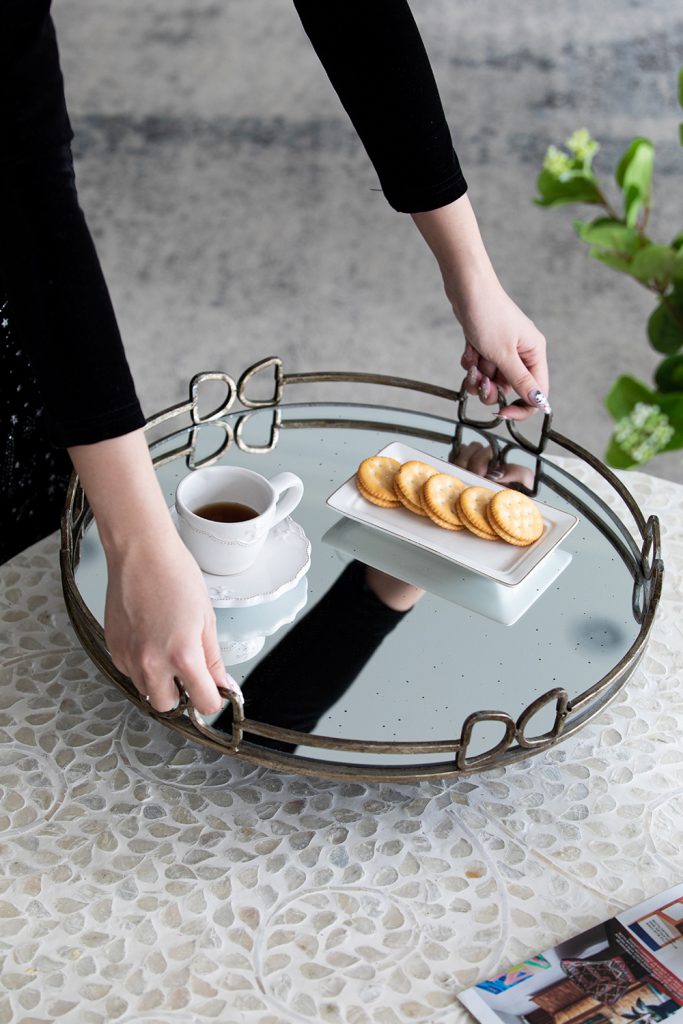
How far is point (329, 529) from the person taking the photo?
117 centimetres

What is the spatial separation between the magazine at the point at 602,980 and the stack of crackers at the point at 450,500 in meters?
0.40

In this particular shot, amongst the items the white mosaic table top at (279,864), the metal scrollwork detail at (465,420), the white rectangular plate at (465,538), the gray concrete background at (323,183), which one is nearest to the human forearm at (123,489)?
the white mosaic table top at (279,864)

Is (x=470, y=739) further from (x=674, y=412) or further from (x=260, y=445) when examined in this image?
(x=260, y=445)

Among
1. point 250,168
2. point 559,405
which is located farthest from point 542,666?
point 250,168

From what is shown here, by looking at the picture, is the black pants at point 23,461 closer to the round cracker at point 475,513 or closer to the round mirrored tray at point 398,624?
the round mirrored tray at point 398,624

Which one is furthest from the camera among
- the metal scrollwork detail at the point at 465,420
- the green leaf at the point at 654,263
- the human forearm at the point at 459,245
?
the metal scrollwork detail at the point at 465,420

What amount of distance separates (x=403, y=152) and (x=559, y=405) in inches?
54.4

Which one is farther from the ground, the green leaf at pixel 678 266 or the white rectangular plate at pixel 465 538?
the green leaf at pixel 678 266

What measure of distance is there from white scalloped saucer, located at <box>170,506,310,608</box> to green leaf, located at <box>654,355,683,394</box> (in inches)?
19.9

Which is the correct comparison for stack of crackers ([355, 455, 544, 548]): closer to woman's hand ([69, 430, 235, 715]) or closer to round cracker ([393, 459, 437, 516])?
round cracker ([393, 459, 437, 516])

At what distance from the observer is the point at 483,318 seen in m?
1.24

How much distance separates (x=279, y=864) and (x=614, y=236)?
1.86ft

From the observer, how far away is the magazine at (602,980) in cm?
80

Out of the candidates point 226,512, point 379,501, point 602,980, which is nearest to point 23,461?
point 226,512
